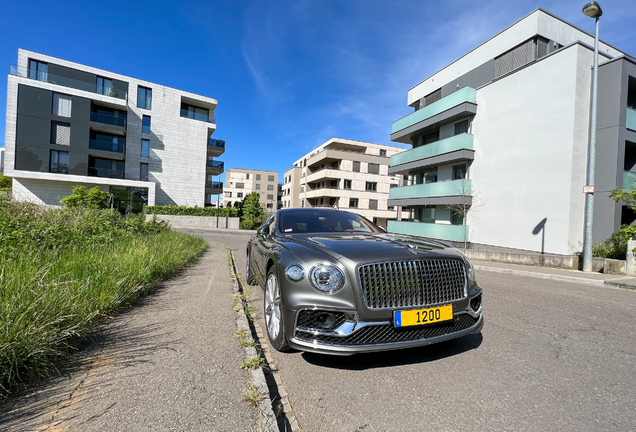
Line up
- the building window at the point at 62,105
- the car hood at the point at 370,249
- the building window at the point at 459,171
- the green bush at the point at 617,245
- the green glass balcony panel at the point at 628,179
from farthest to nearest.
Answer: the building window at the point at 62,105 < the building window at the point at 459,171 < the green glass balcony panel at the point at 628,179 < the green bush at the point at 617,245 < the car hood at the point at 370,249

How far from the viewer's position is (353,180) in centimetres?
4638

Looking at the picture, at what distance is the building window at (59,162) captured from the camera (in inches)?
1102

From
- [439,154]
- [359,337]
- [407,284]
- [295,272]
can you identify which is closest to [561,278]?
[407,284]

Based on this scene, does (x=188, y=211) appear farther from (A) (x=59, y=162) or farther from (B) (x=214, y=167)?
(A) (x=59, y=162)

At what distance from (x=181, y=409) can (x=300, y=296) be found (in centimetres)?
109

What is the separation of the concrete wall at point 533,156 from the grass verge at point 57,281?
15.4m

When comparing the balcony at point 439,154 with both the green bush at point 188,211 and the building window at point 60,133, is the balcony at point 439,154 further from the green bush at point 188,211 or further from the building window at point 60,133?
the building window at point 60,133

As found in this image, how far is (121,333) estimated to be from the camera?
119 inches

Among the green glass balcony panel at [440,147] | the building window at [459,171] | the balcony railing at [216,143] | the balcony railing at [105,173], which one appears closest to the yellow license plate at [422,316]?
the green glass balcony panel at [440,147]

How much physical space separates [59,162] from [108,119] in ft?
19.6

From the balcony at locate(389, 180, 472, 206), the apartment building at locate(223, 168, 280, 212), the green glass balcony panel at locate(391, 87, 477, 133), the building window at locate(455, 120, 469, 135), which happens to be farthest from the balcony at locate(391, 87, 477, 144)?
the apartment building at locate(223, 168, 280, 212)

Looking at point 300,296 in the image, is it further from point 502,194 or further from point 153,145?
point 153,145

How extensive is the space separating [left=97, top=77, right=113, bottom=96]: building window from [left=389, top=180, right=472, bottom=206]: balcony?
30796 mm

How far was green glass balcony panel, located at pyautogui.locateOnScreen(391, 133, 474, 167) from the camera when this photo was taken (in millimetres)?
18156
